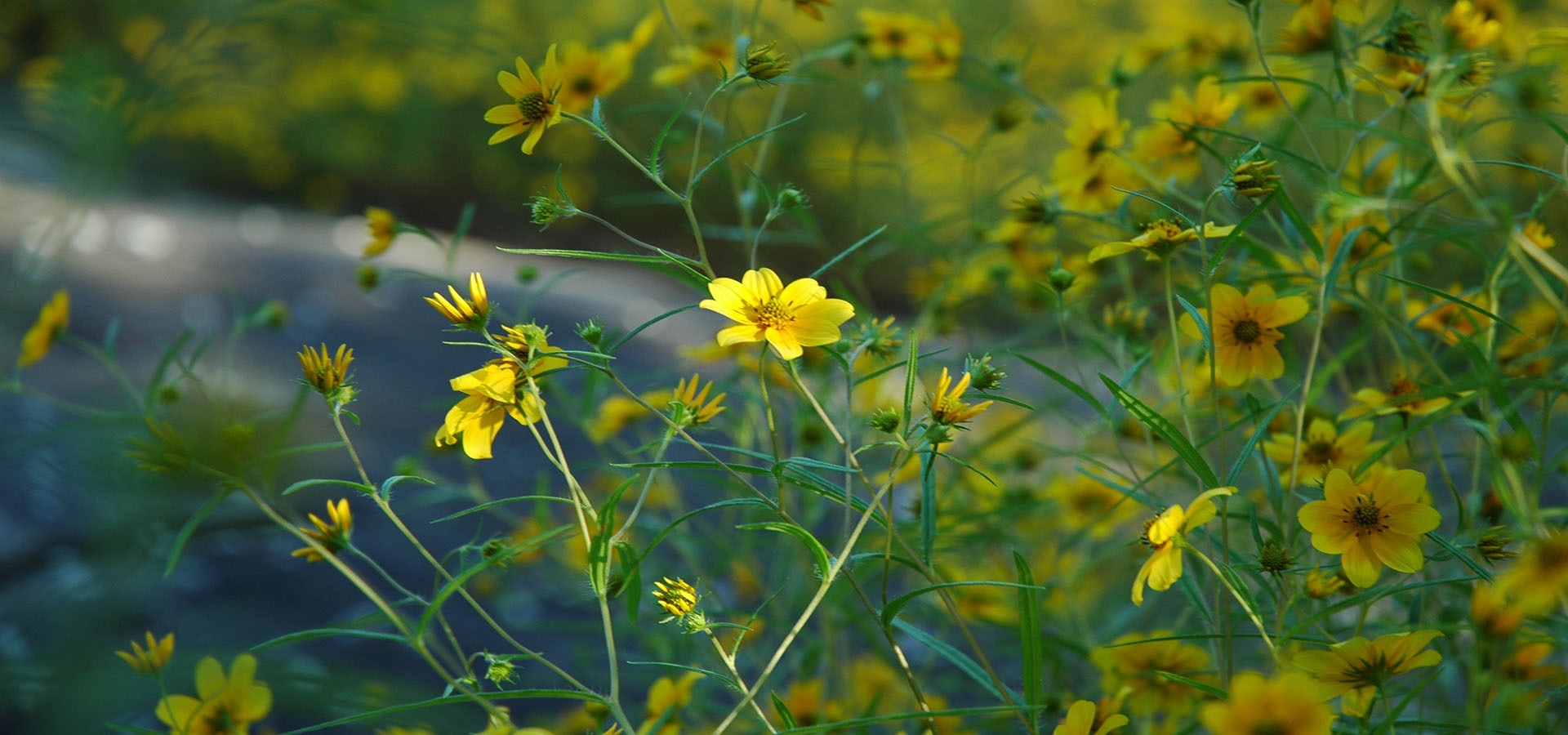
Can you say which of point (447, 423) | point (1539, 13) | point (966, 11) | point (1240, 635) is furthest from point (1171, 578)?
point (966, 11)

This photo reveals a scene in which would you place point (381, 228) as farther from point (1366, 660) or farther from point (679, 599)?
point (1366, 660)

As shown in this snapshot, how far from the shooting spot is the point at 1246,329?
0.59 metres

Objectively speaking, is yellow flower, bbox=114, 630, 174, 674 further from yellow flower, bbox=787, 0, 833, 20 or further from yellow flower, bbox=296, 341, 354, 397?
yellow flower, bbox=787, 0, 833, 20

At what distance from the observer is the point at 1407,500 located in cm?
51

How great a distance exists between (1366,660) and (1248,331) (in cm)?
20

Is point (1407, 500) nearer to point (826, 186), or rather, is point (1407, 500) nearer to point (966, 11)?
point (826, 186)

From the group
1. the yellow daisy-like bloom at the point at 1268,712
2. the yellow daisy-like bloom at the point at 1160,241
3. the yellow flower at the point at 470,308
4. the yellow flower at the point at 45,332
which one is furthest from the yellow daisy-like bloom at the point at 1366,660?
the yellow flower at the point at 45,332

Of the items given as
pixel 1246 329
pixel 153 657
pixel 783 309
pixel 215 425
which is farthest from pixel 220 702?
pixel 1246 329

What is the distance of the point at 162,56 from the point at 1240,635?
679mm

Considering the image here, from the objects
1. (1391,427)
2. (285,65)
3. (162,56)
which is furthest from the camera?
(285,65)

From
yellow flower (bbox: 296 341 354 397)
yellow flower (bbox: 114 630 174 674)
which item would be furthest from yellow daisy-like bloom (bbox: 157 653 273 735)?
yellow flower (bbox: 296 341 354 397)

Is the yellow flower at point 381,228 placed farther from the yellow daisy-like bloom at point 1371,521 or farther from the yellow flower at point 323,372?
the yellow daisy-like bloom at point 1371,521

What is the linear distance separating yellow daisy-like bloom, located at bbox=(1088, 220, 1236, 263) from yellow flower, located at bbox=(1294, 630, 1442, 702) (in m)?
0.22

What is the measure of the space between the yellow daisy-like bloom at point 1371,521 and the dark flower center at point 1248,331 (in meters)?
0.11
